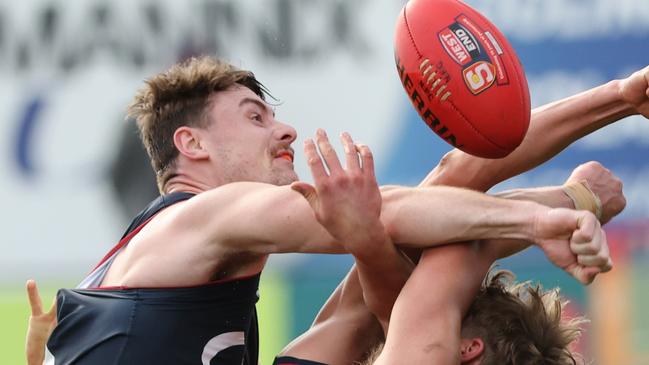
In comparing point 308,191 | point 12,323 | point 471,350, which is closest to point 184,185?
point 308,191

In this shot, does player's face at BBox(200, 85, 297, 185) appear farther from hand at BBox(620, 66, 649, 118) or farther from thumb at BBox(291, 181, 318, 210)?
hand at BBox(620, 66, 649, 118)

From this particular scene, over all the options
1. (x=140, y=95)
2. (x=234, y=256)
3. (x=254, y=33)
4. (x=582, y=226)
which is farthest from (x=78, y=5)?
(x=582, y=226)

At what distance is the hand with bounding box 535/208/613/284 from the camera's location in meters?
3.13

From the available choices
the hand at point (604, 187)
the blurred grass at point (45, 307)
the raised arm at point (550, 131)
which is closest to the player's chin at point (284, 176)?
the raised arm at point (550, 131)

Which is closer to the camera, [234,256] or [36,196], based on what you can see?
[234,256]

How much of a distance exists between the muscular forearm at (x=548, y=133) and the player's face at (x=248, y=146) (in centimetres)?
55

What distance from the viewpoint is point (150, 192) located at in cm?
845

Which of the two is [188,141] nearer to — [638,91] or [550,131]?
[550,131]

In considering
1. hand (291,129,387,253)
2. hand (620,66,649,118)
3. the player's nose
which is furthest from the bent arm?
the player's nose

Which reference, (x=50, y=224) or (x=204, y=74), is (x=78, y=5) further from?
(x=204, y=74)

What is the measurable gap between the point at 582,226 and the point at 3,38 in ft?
20.2

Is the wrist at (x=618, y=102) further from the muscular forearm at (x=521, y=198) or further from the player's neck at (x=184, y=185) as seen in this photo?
the player's neck at (x=184, y=185)

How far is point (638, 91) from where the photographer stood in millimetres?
3840

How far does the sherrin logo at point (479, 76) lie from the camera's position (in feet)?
11.7
